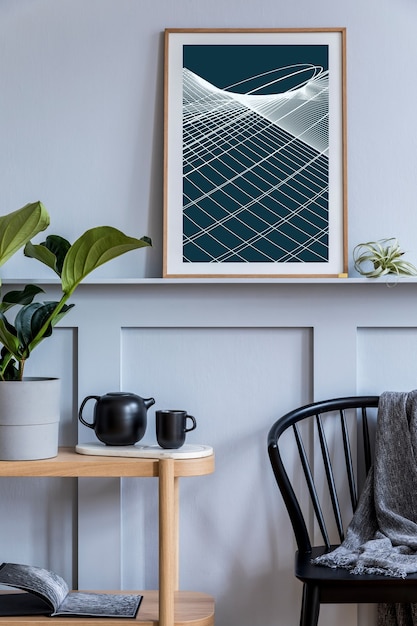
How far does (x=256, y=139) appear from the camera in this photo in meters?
2.12

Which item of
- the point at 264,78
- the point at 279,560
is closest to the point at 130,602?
the point at 279,560

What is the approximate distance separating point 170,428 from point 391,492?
23.2 inches

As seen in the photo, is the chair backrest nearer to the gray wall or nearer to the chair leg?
the gray wall

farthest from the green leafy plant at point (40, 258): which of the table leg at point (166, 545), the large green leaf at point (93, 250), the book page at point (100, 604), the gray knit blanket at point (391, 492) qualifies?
the gray knit blanket at point (391, 492)

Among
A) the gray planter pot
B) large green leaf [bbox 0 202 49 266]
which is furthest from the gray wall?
large green leaf [bbox 0 202 49 266]

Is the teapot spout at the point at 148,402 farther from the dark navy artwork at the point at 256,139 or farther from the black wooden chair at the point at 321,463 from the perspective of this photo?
the dark navy artwork at the point at 256,139

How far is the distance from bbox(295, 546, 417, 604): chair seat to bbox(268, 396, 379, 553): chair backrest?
22cm

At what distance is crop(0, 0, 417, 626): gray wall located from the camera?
209cm

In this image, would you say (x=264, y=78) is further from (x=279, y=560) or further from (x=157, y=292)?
(x=279, y=560)

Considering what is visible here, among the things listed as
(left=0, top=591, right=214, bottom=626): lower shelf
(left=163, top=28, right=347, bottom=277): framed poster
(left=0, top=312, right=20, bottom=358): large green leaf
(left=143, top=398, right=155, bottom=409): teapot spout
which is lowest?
(left=0, top=591, right=214, bottom=626): lower shelf

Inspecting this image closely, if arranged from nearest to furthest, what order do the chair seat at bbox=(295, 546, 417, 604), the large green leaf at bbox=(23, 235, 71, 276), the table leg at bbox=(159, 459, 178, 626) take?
the chair seat at bbox=(295, 546, 417, 604) → the table leg at bbox=(159, 459, 178, 626) → the large green leaf at bbox=(23, 235, 71, 276)

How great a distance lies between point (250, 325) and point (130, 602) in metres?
0.78

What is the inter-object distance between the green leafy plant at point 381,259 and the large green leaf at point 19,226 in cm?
87

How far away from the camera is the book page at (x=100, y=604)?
1817mm
